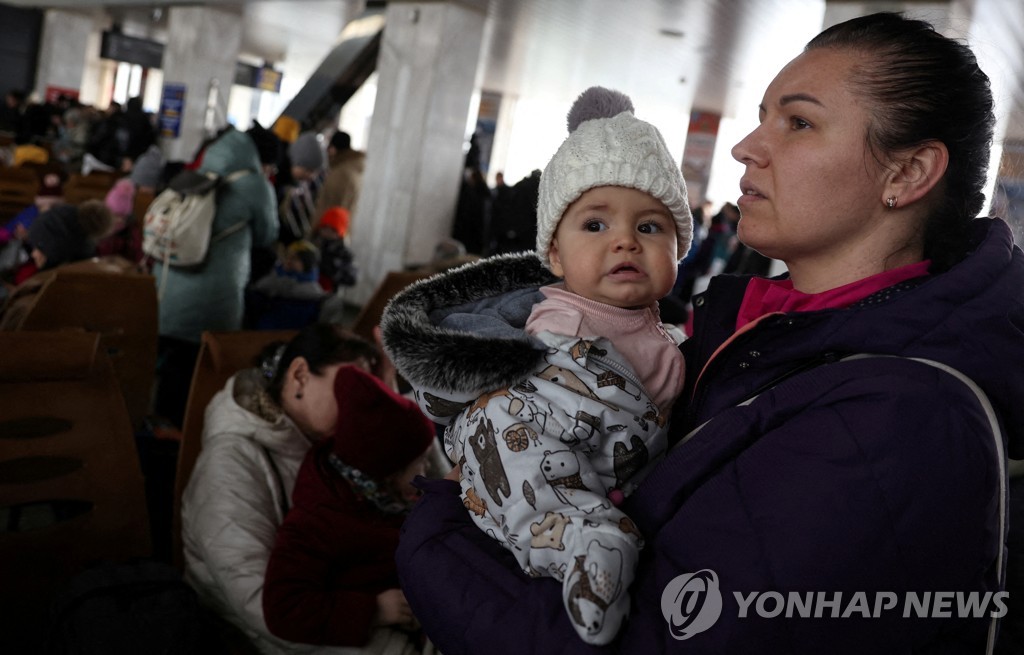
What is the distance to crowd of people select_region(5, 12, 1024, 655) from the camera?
3.12 ft

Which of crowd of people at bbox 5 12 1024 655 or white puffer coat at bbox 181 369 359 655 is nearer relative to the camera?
crowd of people at bbox 5 12 1024 655

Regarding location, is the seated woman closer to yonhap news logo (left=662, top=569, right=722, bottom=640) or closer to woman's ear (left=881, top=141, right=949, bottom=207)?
yonhap news logo (left=662, top=569, right=722, bottom=640)

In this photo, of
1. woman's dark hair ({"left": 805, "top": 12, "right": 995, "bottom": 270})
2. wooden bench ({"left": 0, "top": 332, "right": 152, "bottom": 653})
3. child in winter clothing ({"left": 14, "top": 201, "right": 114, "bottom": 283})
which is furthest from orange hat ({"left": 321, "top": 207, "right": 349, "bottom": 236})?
woman's dark hair ({"left": 805, "top": 12, "right": 995, "bottom": 270})

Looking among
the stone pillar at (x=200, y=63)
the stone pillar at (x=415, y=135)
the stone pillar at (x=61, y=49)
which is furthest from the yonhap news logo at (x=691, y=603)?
the stone pillar at (x=61, y=49)

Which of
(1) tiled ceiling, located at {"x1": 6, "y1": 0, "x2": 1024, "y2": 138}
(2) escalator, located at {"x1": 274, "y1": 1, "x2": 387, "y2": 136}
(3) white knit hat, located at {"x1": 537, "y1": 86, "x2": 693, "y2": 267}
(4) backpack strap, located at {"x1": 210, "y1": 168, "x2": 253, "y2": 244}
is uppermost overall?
(1) tiled ceiling, located at {"x1": 6, "y1": 0, "x2": 1024, "y2": 138}

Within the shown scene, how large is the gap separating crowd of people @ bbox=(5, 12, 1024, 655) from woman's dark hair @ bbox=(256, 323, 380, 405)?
3.96ft

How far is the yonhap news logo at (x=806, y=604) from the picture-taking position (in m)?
0.94

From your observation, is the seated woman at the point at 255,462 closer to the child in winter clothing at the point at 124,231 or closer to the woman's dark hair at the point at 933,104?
the woman's dark hair at the point at 933,104

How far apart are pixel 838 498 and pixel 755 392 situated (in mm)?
226

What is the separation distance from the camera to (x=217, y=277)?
4.61 m

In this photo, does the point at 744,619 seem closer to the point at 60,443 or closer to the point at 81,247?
the point at 60,443

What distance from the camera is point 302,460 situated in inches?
102

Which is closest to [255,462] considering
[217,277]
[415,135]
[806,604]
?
[806,604]

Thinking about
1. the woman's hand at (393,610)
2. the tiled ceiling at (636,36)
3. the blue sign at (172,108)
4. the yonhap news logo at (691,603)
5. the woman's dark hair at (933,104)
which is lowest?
the woman's hand at (393,610)
